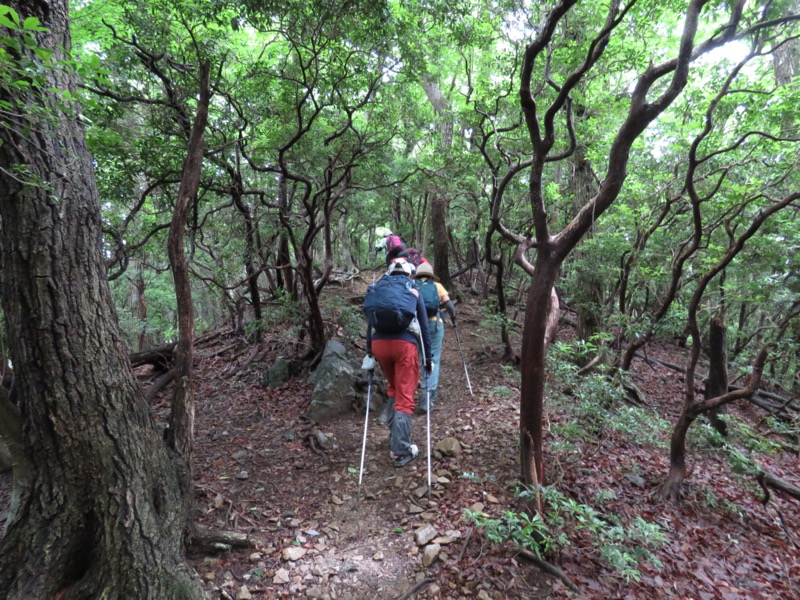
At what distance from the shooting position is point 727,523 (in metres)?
4.47

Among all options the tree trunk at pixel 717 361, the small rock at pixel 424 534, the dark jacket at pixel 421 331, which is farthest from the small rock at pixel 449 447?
the tree trunk at pixel 717 361

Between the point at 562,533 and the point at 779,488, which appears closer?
the point at 562,533

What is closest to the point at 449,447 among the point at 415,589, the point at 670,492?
the point at 415,589

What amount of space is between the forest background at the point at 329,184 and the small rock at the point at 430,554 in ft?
3.33

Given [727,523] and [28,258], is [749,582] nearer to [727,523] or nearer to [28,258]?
[727,523]

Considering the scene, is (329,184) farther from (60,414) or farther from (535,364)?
(60,414)

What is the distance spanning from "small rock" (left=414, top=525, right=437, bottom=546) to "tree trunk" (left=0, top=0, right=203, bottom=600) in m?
1.84

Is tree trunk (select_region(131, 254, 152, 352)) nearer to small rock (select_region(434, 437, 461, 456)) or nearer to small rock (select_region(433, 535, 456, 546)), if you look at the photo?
small rock (select_region(434, 437, 461, 456))

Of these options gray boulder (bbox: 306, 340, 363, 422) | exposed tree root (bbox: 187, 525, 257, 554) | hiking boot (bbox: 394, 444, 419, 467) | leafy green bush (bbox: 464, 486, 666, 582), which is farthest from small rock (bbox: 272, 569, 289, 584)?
gray boulder (bbox: 306, 340, 363, 422)

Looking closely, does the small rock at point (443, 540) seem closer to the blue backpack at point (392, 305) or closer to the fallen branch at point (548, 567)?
the fallen branch at point (548, 567)

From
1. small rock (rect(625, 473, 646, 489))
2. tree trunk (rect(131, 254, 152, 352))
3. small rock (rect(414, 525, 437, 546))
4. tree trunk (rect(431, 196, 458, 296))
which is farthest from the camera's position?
tree trunk (rect(431, 196, 458, 296))

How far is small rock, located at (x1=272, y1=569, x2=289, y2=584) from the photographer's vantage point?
3154 millimetres

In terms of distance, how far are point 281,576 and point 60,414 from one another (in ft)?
6.96

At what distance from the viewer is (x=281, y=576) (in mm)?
3197
